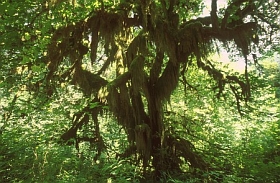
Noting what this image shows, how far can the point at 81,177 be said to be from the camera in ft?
18.8

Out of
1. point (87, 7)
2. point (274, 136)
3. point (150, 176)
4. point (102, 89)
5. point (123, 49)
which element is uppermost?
A: point (87, 7)

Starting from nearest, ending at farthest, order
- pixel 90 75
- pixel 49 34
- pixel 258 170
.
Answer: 1. pixel 258 170
2. pixel 49 34
3. pixel 90 75

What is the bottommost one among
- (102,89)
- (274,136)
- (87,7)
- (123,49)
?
(274,136)

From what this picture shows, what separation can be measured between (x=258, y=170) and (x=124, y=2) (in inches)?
172

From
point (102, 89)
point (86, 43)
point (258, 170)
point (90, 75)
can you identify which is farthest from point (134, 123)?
point (258, 170)

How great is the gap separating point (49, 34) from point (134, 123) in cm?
268

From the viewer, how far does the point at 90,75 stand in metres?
7.22

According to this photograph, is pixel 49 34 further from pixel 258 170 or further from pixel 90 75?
pixel 258 170

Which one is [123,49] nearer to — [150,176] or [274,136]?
[150,176]

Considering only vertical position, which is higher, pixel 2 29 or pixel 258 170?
pixel 2 29

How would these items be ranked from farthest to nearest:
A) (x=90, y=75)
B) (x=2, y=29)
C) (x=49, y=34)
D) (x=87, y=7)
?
(x=90, y=75)
(x=87, y=7)
(x=49, y=34)
(x=2, y=29)

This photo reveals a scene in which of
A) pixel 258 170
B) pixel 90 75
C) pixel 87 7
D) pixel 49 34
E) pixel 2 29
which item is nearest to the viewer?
pixel 2 29

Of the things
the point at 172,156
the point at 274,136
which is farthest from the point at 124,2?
the point at 274,136

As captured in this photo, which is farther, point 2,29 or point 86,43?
point 86,43
